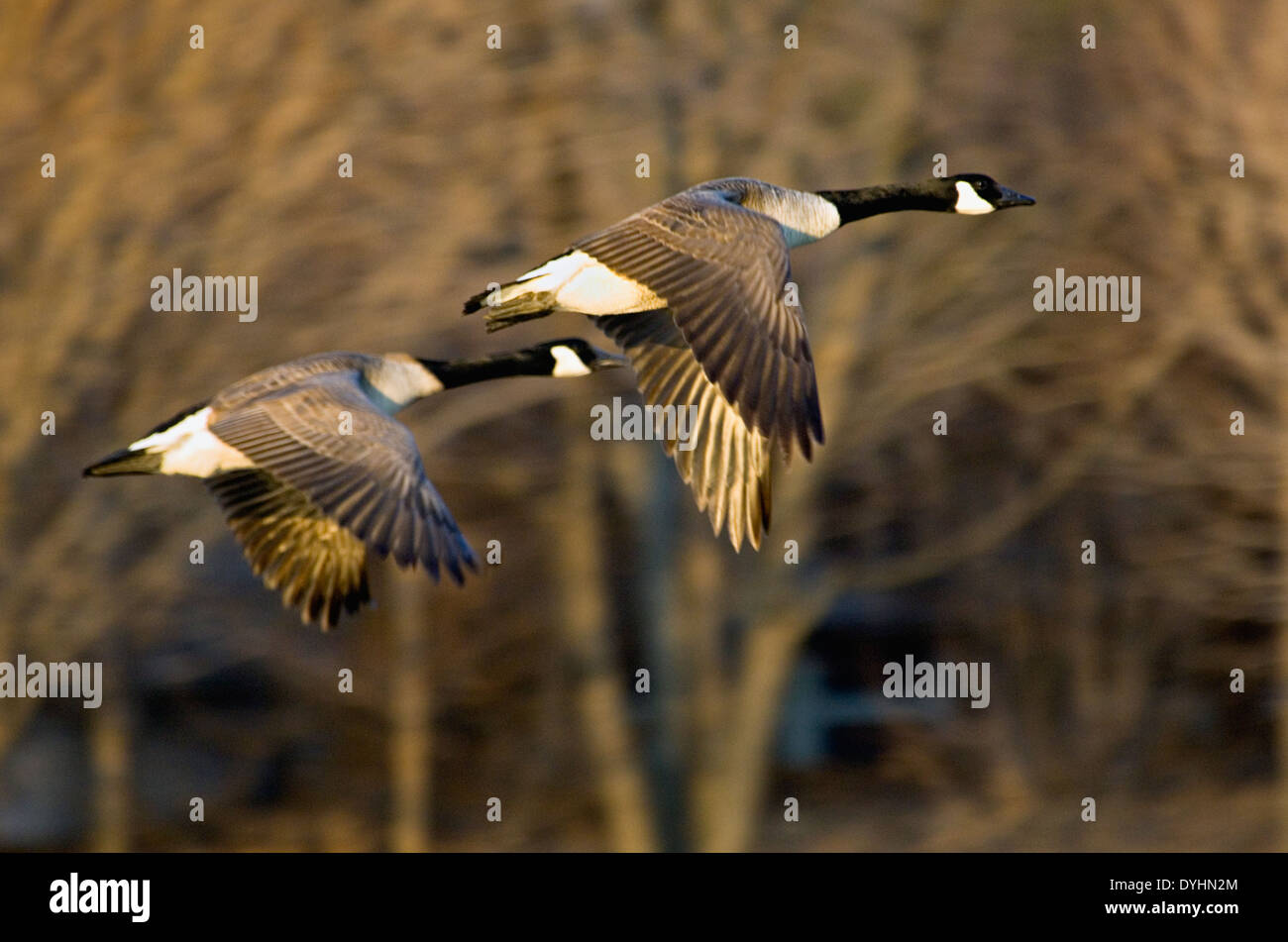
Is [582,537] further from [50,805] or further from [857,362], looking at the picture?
[50,805]

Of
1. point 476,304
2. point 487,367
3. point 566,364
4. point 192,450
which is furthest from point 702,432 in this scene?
point 192,450

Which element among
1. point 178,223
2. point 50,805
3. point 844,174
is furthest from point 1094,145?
point 50,805

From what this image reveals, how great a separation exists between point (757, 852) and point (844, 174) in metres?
4.15

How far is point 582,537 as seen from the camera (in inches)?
413

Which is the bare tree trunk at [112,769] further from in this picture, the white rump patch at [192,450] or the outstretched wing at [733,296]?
the outstretched wing at [733,296]

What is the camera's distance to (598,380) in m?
9.89

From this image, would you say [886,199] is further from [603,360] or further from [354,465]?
[354,465]

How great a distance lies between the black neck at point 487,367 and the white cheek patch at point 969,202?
1.76m

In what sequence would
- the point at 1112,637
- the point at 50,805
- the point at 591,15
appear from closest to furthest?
the point at 591,15
the point at 50,805
the point at 1112,637

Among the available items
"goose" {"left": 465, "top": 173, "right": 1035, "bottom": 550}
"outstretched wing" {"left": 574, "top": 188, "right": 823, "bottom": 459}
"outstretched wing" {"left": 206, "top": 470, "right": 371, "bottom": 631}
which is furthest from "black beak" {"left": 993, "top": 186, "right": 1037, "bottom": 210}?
"outstretched wing" {"left": 206, "top": 470, "right": 371, "bottom": 631}

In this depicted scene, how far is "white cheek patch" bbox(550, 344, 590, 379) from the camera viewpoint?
6445 millimetres

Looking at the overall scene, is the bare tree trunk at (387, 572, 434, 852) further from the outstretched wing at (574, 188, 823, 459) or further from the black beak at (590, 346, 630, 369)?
the outstretched wing at (574, 188, 823, 459)

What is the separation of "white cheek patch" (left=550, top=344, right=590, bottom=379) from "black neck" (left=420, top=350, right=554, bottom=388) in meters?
0.04

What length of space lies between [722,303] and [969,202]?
2.08m
